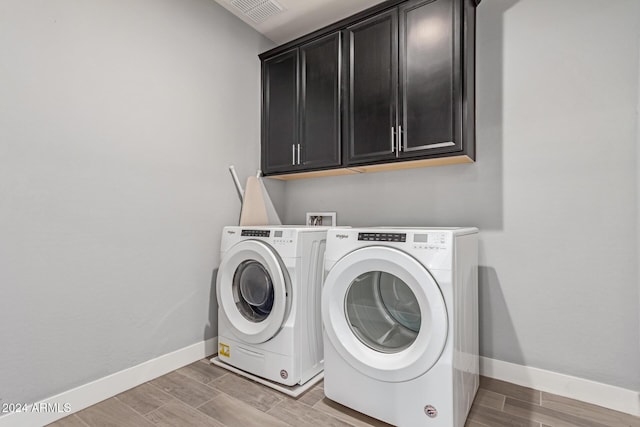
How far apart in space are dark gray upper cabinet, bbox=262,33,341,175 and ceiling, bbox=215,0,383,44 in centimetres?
25

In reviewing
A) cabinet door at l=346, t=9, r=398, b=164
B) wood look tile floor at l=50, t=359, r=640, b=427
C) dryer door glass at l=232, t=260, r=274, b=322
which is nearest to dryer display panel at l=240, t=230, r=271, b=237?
dryer door glass at l=232, t=260, r=274, b=322

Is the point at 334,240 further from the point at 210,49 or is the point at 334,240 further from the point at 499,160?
the point at 210,49

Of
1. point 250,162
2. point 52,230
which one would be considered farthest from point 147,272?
point 250,162

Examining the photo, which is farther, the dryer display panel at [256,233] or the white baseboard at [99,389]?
the dryer display panel at [256,233]

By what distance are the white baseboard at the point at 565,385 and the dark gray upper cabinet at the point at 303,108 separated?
1.62 m

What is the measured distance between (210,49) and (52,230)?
5.02 feet

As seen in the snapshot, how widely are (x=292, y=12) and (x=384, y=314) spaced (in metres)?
2.20

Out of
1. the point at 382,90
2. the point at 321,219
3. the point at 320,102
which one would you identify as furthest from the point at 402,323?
the point at 320,102

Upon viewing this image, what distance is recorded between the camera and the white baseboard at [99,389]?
1.43 metres

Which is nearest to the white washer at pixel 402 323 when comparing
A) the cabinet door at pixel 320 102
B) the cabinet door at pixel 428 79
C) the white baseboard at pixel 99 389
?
the cabinet door at pixel 428 79

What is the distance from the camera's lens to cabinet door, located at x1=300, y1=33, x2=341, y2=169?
87.2 inches

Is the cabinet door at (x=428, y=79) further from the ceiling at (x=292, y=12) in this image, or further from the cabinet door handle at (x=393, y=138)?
the ceiling at (x=292, y=12)

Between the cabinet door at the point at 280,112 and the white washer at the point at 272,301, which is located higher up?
the cabinet door at the point at 280,112

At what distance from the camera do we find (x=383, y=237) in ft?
4.85
